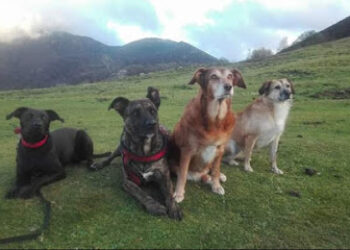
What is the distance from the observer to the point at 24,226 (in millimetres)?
7324

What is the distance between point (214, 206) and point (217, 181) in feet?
2.87

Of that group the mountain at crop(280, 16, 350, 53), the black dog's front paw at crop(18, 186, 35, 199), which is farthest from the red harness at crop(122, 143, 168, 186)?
the mountain at crop(280, 16, 350, 53)

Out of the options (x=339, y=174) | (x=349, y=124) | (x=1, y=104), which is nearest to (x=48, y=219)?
(x=339, y=174)

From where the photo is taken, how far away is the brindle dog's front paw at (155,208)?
25.2 feet

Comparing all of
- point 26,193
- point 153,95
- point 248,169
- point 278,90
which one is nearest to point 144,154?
point 153,95

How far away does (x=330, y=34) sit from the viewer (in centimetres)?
12269

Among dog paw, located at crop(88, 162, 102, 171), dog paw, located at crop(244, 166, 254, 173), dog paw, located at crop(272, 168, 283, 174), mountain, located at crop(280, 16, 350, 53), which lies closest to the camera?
dog paw, located at crop(88, 162, 102, 171)

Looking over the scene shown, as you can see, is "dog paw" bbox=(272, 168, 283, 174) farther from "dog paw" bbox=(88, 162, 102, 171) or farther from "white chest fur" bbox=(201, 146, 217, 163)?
"dog paw" bbox=(88, 162, 102, 171)

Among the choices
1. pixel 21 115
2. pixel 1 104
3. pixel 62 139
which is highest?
pixel 21 115

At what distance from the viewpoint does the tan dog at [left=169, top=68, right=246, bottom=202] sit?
8.36 metres

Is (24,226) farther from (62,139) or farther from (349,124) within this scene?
(349,124)

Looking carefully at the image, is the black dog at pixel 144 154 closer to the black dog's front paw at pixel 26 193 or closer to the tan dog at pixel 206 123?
the tan dog at pixel 206 123

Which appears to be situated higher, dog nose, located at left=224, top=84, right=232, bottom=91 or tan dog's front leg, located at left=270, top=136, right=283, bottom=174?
dog nose, located at left=224, top=84, right=232, bottom=91

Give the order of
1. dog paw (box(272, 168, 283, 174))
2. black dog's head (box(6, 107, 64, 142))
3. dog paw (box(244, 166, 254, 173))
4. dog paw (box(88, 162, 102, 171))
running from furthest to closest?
dog paw (box(272, 168, 283, 174)) < dog paw (box(244, 166, 254, 173)) < dog paw (box(88, 162, 102, 171)) < black dog's head (box(6, 107, 64, 142))
